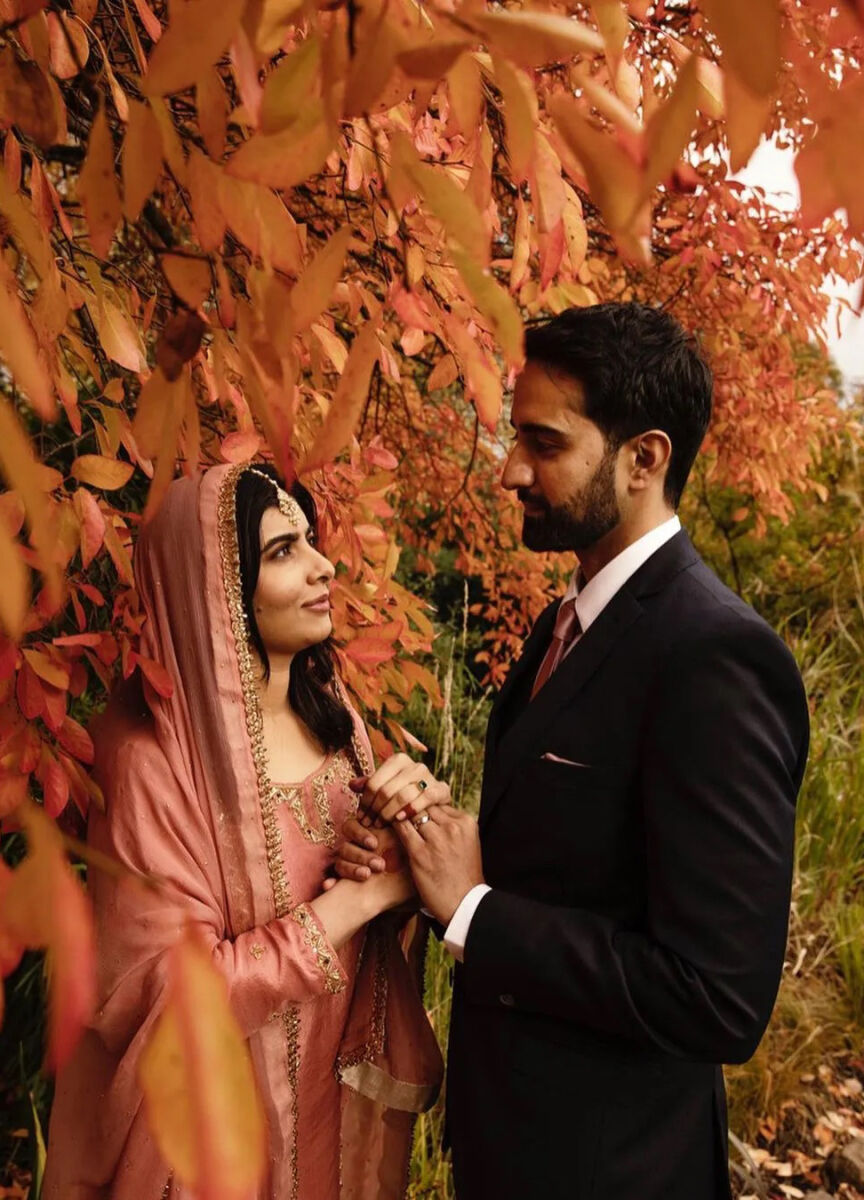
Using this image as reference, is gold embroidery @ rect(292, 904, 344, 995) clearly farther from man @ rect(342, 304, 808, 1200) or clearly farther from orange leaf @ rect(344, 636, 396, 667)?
orange leaf @ rect(344, 636, 396, 667)

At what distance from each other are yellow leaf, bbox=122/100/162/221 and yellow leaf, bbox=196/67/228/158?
0.12 meters

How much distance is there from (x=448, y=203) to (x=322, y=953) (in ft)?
4.36

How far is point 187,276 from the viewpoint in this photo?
2.72ft

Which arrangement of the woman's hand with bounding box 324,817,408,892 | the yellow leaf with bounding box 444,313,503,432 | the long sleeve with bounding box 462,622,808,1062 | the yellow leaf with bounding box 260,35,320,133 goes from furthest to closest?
1. the woman's hand with bounding box 324,817,408,892
2. the long sleeve with bounding box 462,622,808,1062
3. the yellow leaf with bounding box 444,313,503,432
4. the yellow leaf with bounding box 260,35,320,133

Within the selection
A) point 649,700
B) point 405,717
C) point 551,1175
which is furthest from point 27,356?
point 405,717

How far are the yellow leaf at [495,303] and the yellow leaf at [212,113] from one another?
351mm

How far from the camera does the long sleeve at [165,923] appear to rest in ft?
5.06

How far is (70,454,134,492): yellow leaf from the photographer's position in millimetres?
1511

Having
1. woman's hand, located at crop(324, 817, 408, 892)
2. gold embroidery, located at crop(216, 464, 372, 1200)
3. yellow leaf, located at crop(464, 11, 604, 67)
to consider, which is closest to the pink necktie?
woman's hand, located at crop(324, 817, 408, 892)

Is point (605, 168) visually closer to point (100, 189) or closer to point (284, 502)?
point (100, 189)

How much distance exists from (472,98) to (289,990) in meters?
1.35

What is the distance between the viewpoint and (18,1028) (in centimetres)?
306

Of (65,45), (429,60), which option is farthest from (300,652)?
(429,60)

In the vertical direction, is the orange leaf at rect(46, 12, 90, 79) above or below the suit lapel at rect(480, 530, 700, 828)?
above
